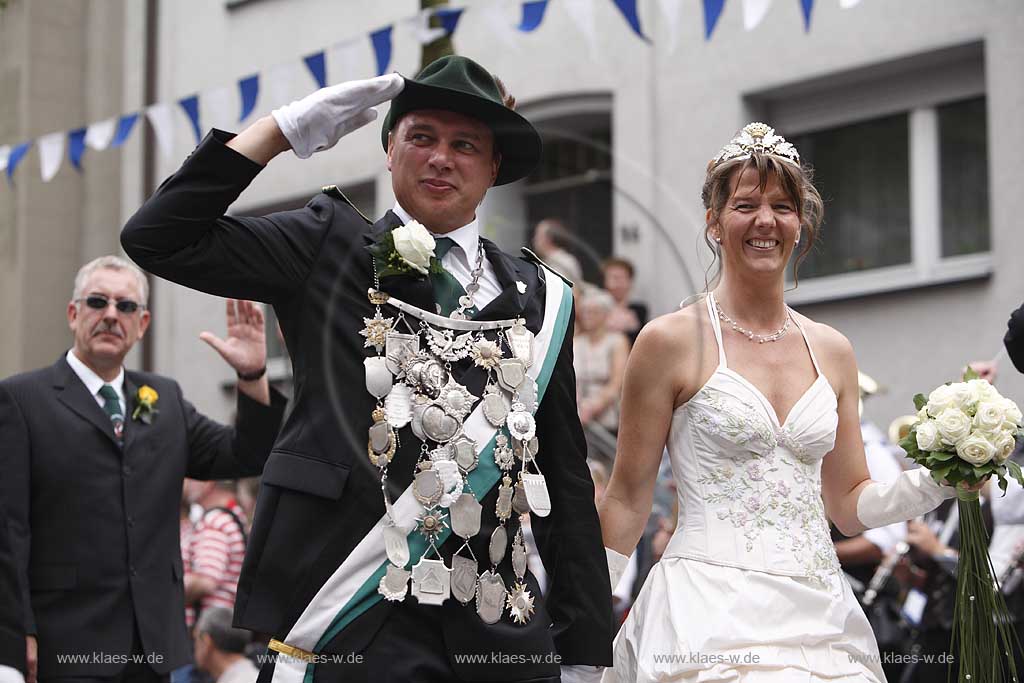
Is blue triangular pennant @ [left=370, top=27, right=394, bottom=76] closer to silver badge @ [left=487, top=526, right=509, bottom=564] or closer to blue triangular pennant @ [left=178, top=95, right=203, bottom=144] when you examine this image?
blue triangular pennant @ [left=178, top=95, right=203, bottom=144]

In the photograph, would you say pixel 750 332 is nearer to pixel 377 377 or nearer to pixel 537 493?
pixel 537 493

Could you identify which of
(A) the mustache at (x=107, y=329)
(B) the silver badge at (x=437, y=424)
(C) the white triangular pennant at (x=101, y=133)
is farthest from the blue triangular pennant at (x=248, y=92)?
(B) the silver badge at (x=437, y=424)

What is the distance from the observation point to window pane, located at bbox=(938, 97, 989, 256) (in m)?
10.1

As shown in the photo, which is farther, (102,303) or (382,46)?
(382,46)

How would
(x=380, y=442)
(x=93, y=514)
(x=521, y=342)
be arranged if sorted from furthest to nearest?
(x=93, y=514) → (x=521, y=342) → (x=380, y=442)

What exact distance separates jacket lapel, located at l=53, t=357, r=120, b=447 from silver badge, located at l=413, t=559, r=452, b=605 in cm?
251

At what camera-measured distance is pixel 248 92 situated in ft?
31.7

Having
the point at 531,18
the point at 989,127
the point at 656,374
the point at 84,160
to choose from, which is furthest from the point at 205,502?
the point at 84,160

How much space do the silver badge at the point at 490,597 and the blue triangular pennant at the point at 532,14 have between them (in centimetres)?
556

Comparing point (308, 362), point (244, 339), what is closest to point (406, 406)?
point (308, 362)

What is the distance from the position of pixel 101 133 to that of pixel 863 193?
17.4 ft

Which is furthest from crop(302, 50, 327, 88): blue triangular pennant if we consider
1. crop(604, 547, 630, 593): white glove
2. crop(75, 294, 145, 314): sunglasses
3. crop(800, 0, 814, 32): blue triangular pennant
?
crop(604, 547, 630, 593): white glove

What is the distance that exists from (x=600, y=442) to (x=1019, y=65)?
13.9 ft

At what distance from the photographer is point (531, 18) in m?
8.69
